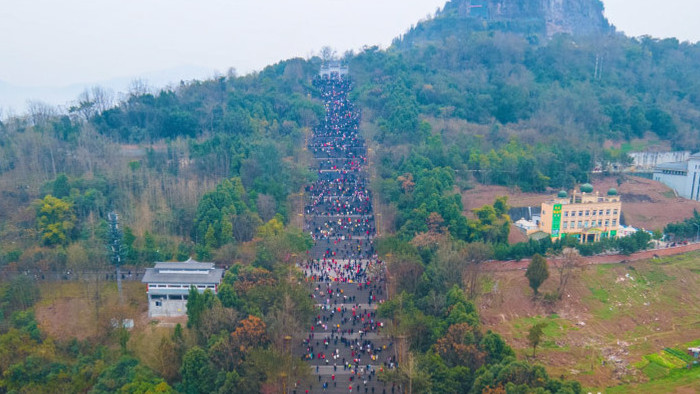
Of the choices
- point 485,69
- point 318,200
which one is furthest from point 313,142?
point 485,69

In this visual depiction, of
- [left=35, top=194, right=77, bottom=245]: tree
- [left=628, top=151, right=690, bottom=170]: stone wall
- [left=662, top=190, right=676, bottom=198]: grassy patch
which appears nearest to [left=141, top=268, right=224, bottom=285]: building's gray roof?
[left=35, top=194, right=77, bottom=245]: tree

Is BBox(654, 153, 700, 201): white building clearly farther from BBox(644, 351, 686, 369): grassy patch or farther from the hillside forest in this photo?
BBox(644, 351, 686, 369): grassy patch

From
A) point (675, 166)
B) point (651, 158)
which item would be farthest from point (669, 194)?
point (651, 158)

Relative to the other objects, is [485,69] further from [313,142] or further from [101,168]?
[101,168]

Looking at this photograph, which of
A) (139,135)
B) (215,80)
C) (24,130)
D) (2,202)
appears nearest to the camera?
(2,202)

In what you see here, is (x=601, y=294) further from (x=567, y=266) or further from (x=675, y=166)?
(x=675, y=166)

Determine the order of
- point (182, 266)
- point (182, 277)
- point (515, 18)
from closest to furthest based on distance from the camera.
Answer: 1. point (182, 277)
2. point (182, 266)
3. point (515, 18)

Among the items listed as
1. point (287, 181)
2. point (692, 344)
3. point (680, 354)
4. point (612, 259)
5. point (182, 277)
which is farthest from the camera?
point (287, 181)

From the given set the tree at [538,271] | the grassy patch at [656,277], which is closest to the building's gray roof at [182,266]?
the tree at [538,271]
